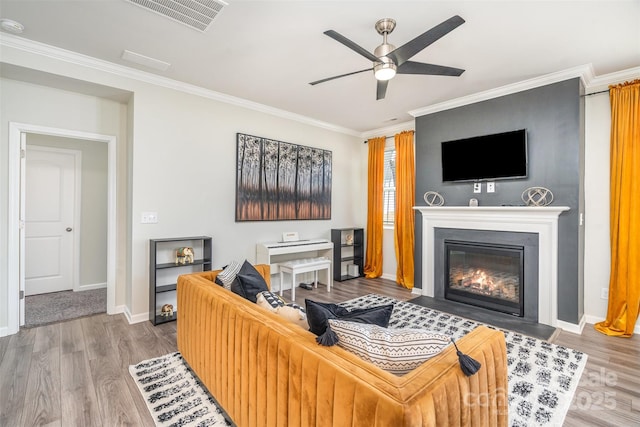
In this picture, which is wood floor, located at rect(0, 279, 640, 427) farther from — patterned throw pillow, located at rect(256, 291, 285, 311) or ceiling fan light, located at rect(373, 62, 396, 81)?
ceiling fan light, located at rect(373, 62, 396, 81)

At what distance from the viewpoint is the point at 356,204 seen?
5.84 m

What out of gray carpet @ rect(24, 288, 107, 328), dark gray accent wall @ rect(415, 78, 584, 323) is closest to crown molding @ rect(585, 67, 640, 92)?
dark gray accent wall @ rect(415, 78, 584, 323)

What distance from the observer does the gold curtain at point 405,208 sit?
4.84 m

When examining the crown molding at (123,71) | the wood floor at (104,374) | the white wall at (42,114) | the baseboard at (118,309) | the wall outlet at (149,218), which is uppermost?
the crown molding at (123,71)

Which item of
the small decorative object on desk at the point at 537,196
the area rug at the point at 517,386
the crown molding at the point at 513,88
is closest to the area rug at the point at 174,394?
the area rug at the point at 517,386

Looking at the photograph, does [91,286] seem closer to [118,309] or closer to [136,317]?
[118,309]

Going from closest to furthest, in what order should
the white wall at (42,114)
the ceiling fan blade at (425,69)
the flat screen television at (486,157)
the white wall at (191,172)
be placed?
the ceiling fan blade at (425,69), the white wall at (42,114), the white wall at (191,172), the flat screen television at (486,157)

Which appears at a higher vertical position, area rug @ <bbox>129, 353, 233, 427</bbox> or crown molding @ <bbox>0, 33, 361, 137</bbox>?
crown molding @ <bbox>0, 33, 361, 137</bbox>

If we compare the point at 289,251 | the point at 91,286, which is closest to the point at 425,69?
the point at 289,251

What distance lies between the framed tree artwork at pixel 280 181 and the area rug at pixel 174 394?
6.91 feet

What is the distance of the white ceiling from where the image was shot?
2203 mm

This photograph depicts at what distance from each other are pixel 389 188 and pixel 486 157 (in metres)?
1.87

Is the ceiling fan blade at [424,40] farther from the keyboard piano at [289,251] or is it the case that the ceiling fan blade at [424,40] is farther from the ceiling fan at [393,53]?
the keyboard piano at [289,251]

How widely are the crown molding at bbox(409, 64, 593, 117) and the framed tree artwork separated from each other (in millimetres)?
1763
